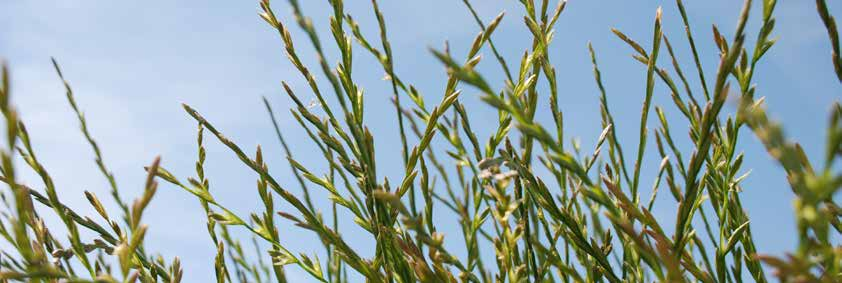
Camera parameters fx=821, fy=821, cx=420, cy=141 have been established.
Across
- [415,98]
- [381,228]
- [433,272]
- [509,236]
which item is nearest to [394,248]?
[381,228]

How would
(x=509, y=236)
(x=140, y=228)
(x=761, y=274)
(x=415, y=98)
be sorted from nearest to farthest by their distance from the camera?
(x=140, y=228) < (x=509, y=236) < (x=761, y=274) < (x=415, y=98)

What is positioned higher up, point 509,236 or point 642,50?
point 642,50

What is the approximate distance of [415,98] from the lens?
5.31 ft

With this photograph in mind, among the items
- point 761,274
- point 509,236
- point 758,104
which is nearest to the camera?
point 509,236

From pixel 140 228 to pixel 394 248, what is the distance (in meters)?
0.46

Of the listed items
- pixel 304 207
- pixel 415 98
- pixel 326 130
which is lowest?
pixel 304 207

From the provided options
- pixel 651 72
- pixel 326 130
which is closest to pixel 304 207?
pixel 326 130

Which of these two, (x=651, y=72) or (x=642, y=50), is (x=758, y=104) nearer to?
(x=651, y=72)

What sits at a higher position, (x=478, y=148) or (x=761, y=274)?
(x=478, y=148)

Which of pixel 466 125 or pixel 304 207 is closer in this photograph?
pixel 304 207

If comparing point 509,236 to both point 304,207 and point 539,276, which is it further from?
point 304,207

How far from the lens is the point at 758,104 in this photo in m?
1.23

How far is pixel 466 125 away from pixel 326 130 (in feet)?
0.93

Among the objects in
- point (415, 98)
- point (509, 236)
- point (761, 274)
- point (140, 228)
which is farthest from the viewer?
point (415, 98)
